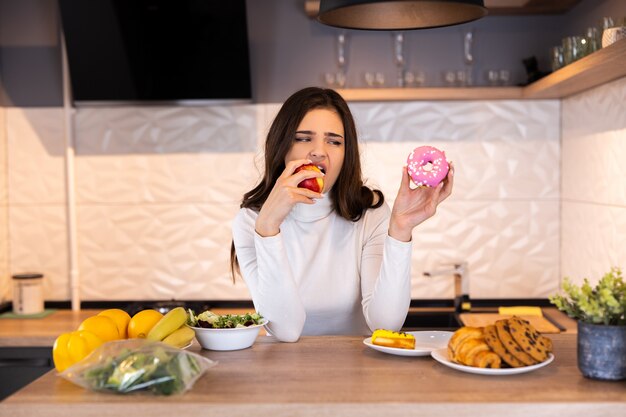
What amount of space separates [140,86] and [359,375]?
7.54 ft

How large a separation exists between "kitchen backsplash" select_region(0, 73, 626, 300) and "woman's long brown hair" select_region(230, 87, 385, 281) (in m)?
1.23

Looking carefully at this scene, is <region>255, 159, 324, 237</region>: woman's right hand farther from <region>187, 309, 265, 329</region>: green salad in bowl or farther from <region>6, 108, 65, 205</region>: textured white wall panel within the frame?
<region>6, 108, 65, 205</region>: textured white wall panel

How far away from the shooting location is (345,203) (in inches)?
89.8

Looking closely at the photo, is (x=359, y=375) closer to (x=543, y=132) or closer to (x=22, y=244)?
(x=543, y=132)

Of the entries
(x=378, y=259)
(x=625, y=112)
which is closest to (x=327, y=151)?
(x=378, y=259)

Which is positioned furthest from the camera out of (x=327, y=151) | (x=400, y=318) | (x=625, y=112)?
(x=625, y=112)

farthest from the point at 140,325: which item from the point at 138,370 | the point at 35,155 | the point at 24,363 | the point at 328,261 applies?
the point at 35,155

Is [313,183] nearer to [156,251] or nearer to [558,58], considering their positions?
[558,58]

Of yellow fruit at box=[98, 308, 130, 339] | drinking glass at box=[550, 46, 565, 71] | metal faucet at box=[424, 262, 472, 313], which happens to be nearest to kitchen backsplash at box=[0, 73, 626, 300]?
metal faucet at box=[424, 262, 472, 313]

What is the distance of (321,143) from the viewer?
2.18 meters

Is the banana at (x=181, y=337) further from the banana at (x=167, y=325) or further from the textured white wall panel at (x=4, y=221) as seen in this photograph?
the textured white wall panel at (x=4, y=221)

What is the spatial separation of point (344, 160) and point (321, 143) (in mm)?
175

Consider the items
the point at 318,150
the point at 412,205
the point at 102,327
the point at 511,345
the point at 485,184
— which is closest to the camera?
the point at 511,345

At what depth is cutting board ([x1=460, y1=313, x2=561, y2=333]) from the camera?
3066 millimetres
